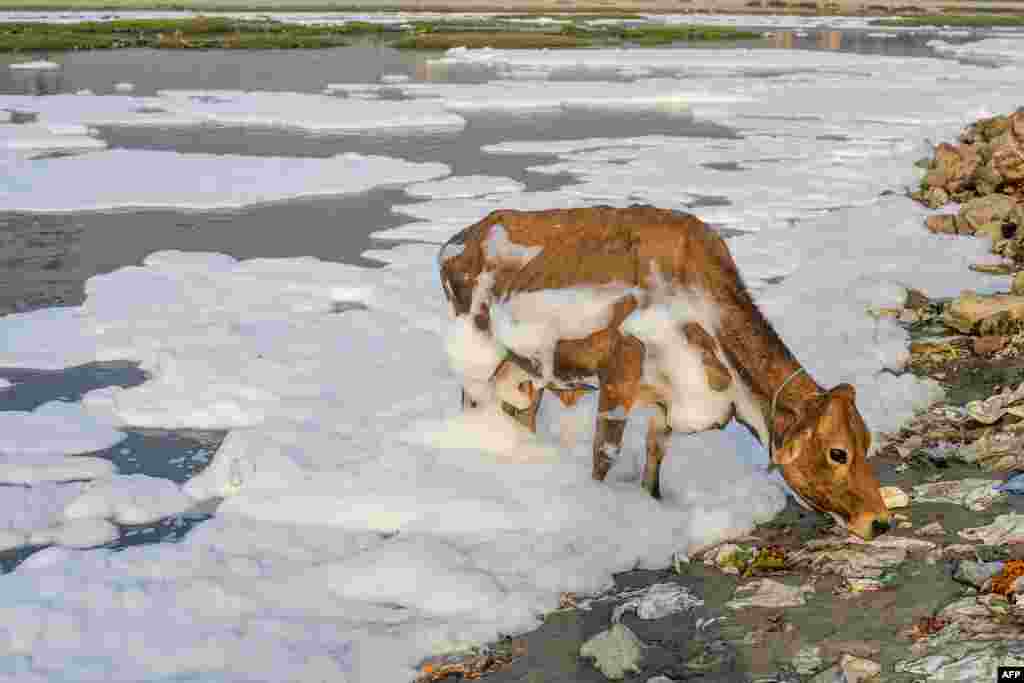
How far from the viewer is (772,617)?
6320 millimetres

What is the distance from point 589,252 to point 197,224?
13.2 meters

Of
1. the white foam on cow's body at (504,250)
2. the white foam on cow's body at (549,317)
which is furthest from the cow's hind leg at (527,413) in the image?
the white foam on cow's body at (504,250)

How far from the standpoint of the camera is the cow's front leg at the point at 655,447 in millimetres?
7508

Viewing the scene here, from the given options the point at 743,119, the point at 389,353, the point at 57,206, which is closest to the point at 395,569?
the point at 389,353

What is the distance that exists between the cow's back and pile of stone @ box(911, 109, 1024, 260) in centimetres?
1021

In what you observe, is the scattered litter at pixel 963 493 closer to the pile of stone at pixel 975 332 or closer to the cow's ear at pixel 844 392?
the cow's ear at pixel 844 392

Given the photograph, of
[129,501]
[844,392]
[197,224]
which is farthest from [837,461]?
[197,224]

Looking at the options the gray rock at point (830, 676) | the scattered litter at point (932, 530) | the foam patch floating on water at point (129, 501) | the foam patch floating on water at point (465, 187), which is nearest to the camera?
the gray rock at point (830, 676)

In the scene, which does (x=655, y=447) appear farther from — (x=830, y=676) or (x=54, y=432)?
(x=54, y=432)

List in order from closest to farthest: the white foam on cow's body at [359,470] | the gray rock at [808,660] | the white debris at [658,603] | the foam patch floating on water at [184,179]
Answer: the gray rock at [808,660]
the white foam on cow's body at [359,470]
the white debris at [658,603]
the foam patch floating on water at [184,179]

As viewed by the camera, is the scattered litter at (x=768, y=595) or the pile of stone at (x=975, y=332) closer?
the scattered litter at (x=768, y=595)

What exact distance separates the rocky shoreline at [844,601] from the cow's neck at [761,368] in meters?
0.94

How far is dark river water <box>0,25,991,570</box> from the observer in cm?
967

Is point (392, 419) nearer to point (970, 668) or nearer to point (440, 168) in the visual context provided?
point (970, 668)
